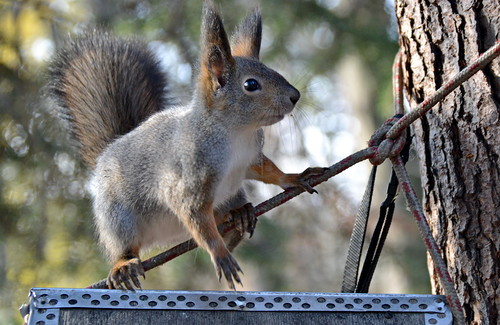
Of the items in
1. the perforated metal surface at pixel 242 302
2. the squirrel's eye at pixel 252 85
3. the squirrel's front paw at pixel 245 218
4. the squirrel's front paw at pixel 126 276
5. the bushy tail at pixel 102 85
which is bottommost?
the perforated metal surface at pixel 242 302

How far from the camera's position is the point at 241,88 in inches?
71.1

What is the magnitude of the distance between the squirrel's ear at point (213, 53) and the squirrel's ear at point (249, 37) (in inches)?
6.6

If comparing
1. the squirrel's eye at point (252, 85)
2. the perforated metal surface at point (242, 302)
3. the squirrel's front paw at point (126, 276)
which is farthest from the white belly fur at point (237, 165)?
the perforated metal surface at point (242, 302)

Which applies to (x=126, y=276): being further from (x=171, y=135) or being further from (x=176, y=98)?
(x=176, y=98)

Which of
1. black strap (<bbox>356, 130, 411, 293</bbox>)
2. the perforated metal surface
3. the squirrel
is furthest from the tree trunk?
the squirrel

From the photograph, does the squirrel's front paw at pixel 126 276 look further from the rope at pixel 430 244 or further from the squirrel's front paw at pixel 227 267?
the rope at pixel 430 244

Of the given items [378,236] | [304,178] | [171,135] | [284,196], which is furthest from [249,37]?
[378,236]

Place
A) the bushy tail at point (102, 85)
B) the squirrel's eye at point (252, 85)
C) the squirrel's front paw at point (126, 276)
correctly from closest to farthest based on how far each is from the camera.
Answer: the squirrel's front paw at point (126, 276) → the squirrel's eye at point (252, 85) → the bushy tail at point (102, 85)

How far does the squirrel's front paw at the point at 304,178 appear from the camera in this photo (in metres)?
1.65

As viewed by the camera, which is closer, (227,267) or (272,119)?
(227,267)

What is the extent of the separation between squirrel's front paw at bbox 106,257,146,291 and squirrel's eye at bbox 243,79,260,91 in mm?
535

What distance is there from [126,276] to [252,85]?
588mm

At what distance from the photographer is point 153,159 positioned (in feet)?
6.30

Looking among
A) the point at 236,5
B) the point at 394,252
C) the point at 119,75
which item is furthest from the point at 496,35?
the point at 394,252
